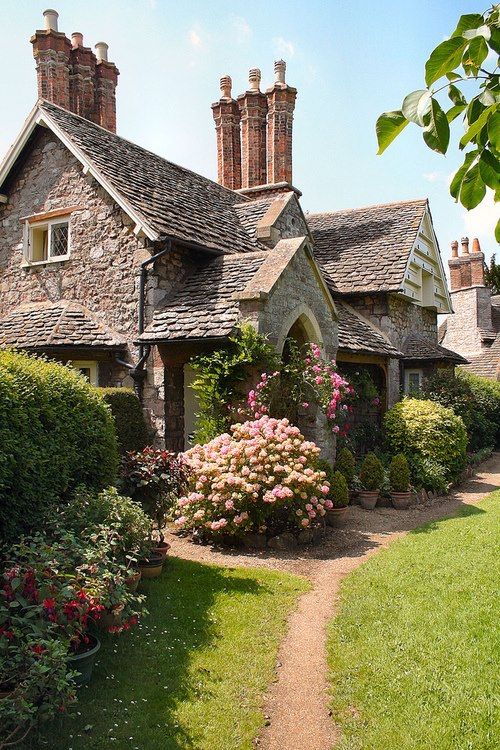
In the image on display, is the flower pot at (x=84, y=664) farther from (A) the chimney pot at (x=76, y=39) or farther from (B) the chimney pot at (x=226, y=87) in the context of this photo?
(B) the chimney pot at (x=226, y=87)

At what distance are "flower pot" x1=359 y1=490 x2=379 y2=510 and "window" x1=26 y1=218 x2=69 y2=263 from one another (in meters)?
8.37

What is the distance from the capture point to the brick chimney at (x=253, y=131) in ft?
71.8

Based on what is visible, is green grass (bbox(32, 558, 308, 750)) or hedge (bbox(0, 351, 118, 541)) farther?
hedge (bbox(0, 351, 118, 541))

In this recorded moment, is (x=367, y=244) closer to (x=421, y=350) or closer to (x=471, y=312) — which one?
(x=421, y=350)

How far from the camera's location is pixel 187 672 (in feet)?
17.0

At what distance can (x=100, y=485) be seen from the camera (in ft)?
23.3

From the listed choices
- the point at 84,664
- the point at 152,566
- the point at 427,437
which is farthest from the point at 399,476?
the point at 84,664

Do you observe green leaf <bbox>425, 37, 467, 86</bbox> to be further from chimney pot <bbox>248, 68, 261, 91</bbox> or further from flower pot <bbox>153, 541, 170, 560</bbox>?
chimney pot <bbox>248, 68, 261, 91</bbox>

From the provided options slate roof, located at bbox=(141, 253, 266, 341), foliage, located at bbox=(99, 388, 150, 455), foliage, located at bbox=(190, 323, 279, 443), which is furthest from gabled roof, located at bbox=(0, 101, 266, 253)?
foliage, located at bbox=(99, 388, 150, 455)

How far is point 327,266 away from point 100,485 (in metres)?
14.2

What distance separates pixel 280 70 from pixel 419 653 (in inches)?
812


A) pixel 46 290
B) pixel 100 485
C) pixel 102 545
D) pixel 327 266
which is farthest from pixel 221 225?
pixel 102 545

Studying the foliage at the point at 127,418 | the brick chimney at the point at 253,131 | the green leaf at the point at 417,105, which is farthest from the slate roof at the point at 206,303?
the brick chimney at the point at 253,131

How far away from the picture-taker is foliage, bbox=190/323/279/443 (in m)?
10.5
